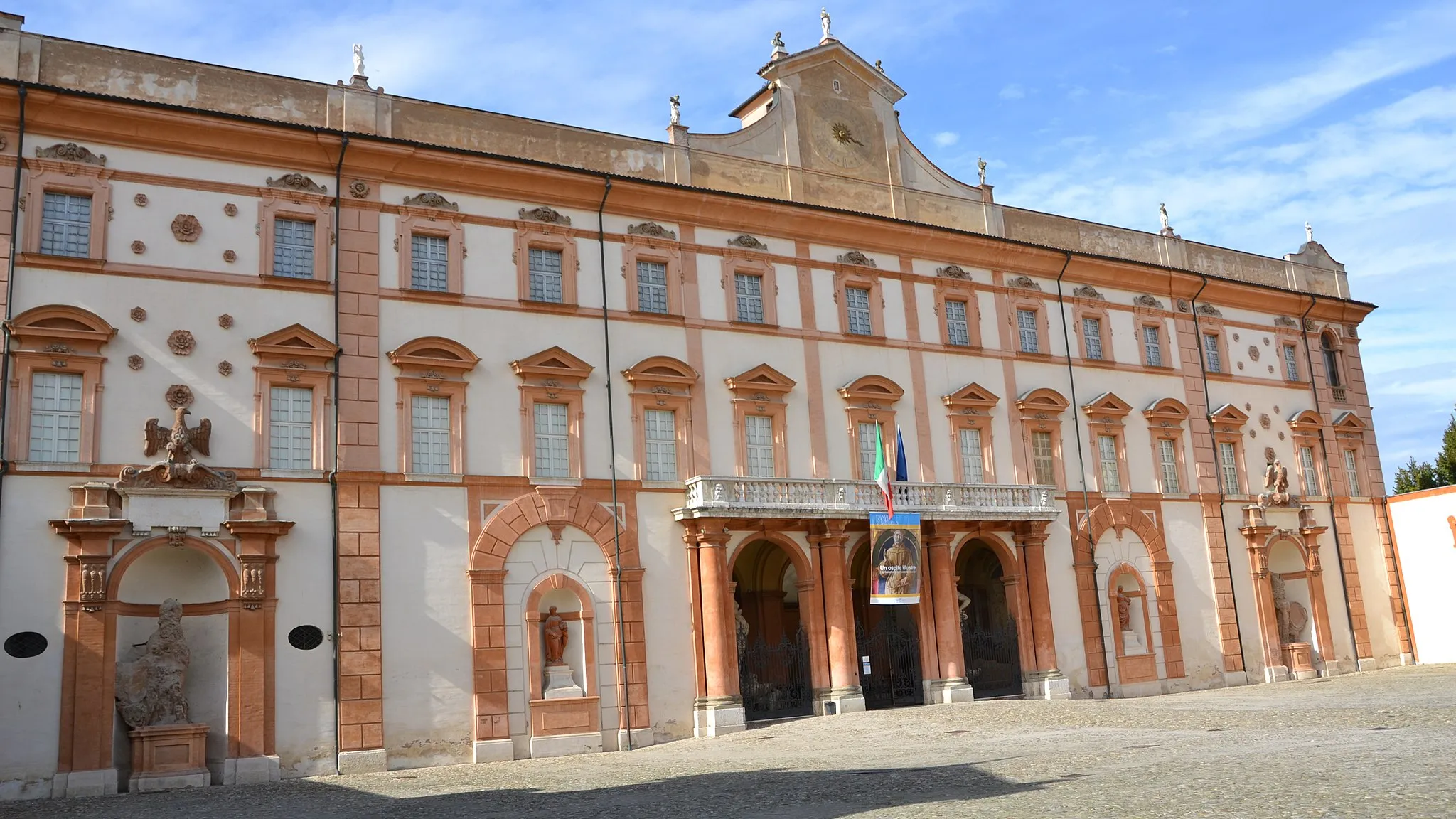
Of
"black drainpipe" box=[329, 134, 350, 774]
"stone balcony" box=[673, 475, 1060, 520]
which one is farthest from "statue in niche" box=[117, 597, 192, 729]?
"stone balcony" box=[673, 475, 1060, 520]

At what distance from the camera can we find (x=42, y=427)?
23.2 m

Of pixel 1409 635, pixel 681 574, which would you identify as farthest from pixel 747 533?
pixel 1409 635

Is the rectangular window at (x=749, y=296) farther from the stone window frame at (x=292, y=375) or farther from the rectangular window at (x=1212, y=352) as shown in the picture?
the rectangular window at (x=1212, y=352)

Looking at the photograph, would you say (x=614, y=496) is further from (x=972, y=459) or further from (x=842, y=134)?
(x=842, y=134)

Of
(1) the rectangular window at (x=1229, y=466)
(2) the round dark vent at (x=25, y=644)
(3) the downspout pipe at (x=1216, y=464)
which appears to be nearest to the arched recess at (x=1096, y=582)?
(3) the downspout pipe at (x=1216, y=464)

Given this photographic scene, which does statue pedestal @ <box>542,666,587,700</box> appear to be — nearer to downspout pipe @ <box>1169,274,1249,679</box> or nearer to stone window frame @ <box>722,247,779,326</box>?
stone window frame @ <box>722,247,779,326</box>

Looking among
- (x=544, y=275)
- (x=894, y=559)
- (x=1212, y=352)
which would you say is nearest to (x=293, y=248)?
(x=544, y=275)

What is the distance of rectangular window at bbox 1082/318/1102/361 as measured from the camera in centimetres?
3741

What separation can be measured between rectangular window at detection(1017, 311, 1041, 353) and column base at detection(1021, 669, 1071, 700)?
9249 mm

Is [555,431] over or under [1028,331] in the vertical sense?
under

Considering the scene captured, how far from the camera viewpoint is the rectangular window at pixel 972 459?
33.7 meters

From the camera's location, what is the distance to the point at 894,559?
100 feet

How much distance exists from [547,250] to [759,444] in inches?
276

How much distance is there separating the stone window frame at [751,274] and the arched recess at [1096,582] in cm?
1118
